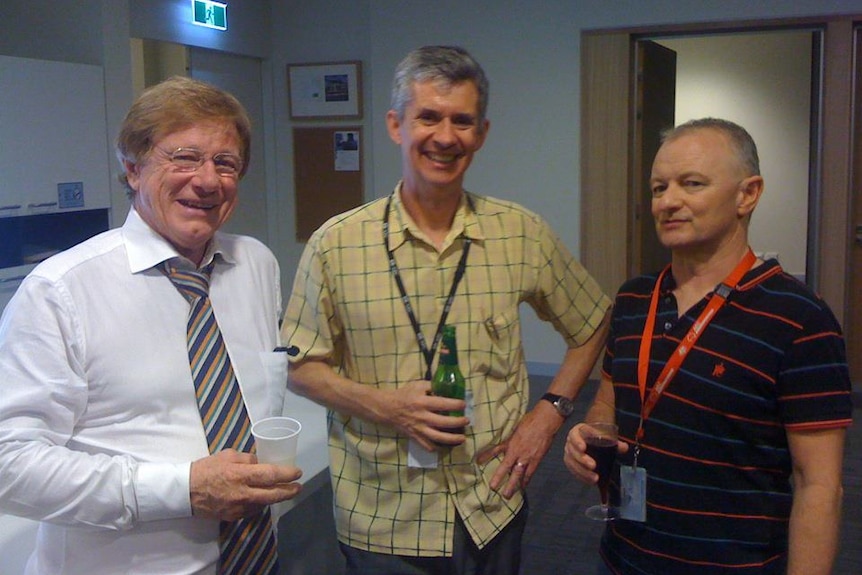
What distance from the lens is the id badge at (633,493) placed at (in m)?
1.48

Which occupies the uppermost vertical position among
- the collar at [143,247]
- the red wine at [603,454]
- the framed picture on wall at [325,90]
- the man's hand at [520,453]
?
the framed picture on wall at [325,90]

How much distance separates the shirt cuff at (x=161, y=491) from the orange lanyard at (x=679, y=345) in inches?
31.9

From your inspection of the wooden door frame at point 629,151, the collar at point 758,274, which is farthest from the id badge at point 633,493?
the wooden door frame at point 629,151

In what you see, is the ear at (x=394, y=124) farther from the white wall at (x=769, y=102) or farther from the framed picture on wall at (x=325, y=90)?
the white wall at (x=769, y=102)

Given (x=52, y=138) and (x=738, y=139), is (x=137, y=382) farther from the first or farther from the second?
(x=52, y=138)

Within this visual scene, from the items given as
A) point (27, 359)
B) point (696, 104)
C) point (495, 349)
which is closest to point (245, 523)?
point (27, 359)

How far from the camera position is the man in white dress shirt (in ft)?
4.03

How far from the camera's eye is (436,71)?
1658mm

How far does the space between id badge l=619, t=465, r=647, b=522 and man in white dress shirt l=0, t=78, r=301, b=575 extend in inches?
23.4

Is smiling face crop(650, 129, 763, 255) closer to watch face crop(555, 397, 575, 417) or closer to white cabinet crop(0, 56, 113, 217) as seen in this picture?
watch face crop(555, 397, 575, 417)

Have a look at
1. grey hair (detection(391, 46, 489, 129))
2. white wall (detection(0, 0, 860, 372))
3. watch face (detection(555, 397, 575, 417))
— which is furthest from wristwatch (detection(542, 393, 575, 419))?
white wall (detection(0, 0, 860, 372))

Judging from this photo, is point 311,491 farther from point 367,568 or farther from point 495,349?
point 495,349

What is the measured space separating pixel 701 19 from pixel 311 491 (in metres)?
4.08

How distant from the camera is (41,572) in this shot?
135 cm
